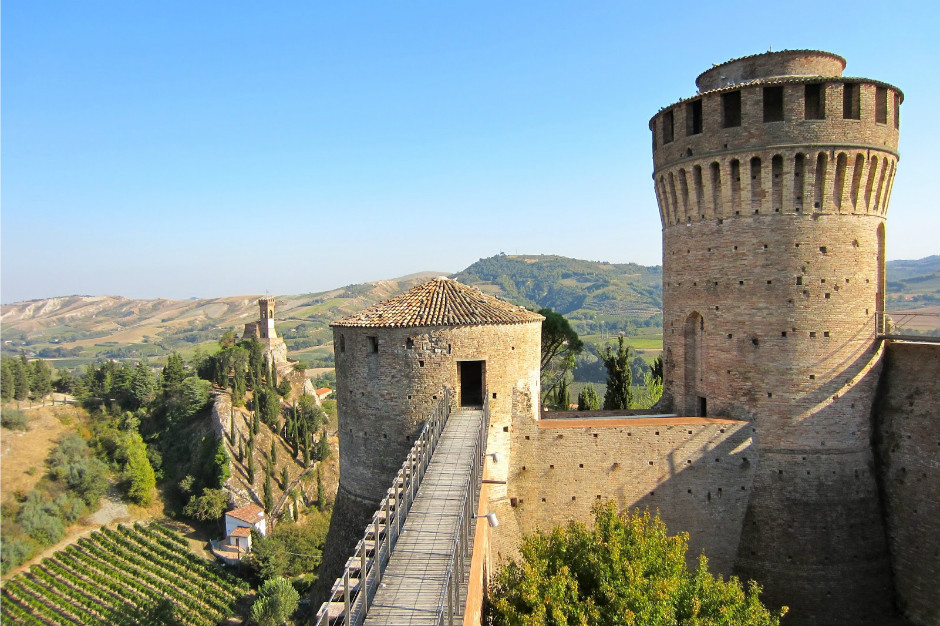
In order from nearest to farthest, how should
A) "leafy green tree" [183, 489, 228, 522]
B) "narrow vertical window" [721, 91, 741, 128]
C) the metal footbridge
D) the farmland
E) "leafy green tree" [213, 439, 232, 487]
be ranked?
the metal footbridge → "narrow vertical window" [721, 91, 741, 128] → the farmland → "leafy green tree" [183, 489, 228, 522] → "leafy green tree" [213, 439, 232, 487]

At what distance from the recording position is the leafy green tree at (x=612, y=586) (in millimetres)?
10000

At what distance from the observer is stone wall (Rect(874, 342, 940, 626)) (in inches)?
566

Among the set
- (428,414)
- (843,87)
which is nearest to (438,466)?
(428,414)

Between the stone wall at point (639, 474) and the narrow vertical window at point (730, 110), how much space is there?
27.5 feet

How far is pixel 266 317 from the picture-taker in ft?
274

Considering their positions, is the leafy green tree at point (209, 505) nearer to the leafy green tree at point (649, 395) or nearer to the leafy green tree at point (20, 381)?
the leafy green tree at point (20, 381)

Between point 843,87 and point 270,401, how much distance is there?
67201 mm

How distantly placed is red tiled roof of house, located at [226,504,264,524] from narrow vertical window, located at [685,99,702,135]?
5205 cm

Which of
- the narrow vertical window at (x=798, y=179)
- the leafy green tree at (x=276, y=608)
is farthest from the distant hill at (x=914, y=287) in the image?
the leafy green tree at (x=276, y=608)

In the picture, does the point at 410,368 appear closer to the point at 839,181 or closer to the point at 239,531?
the point at 839,181

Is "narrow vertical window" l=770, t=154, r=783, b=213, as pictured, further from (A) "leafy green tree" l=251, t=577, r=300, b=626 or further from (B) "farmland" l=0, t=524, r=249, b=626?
(B) "farmland" l=0, t=524, r=249, b=626

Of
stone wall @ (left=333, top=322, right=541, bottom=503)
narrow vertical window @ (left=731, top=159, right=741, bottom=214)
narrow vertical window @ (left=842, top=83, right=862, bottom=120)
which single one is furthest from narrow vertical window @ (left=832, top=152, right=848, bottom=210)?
stone wall @ (left=333, top=322, right=541, bottom=503)

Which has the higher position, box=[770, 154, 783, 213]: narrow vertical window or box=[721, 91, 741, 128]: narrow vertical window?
box=[721, 91, 741, 128]: narrow vertical window

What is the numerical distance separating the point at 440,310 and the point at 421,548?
24.4 ft
